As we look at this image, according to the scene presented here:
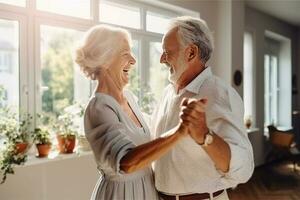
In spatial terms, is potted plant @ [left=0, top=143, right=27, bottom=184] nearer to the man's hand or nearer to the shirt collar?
the shirt collar

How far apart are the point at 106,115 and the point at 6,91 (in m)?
2.07

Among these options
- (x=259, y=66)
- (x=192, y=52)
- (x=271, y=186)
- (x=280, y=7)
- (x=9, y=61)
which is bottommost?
(x=271, y=186)

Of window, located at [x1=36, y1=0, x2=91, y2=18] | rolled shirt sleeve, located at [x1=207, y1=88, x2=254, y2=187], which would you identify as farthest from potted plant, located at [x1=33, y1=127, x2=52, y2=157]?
rolled shirt sleeve, located at [x1=207, y1=88, x2=254, y2=187]

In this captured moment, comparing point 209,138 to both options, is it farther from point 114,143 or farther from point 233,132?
point 114,143

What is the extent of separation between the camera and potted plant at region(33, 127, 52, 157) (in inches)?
116

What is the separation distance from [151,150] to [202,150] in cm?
33

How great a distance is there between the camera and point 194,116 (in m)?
0.99

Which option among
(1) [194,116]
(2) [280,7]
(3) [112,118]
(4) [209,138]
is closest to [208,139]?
(4) [209,138]

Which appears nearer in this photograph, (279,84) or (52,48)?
(52,48)

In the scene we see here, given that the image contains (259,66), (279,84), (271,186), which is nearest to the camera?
(271,186)

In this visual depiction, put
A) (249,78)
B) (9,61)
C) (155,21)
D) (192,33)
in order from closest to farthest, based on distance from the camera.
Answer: (192,33) < (9,61) < (155,21) < (249,78)

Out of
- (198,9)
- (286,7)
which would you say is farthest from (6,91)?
(286,7)

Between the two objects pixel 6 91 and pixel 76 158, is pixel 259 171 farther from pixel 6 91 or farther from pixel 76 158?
pixel 6 91

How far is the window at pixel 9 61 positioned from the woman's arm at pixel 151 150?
217 cm
